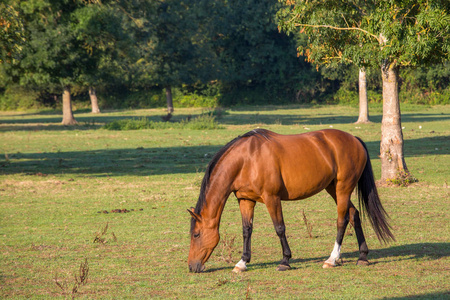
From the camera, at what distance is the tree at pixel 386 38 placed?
1260 cm

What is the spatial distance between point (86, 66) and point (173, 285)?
31036 millimetres

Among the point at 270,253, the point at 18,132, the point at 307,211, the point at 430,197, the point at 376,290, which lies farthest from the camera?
the point at 18,132

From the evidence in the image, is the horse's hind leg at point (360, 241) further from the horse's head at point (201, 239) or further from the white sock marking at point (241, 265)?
the horse's head at point (201, 239)

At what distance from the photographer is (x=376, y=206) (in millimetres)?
7789

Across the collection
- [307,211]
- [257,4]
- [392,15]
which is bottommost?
[307,211]

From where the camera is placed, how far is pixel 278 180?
23.3 ft

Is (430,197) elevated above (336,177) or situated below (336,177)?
below

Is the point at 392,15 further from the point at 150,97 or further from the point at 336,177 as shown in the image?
the point at 150,97

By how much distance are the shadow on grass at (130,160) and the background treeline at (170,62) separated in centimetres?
1194

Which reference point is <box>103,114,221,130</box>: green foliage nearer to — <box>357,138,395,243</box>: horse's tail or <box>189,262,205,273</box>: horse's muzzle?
<box>357,138,395,243</box>: horse's tail

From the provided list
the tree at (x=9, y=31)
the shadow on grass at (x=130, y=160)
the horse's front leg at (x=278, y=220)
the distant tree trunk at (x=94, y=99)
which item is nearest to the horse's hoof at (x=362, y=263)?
the horse's front leg at (x=278, y=220)

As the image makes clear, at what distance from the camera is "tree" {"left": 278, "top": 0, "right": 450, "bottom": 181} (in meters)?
12.6

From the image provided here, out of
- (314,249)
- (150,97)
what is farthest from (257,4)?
(314,249)

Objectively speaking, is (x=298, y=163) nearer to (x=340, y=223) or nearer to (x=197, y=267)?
(x=340, y=223)
